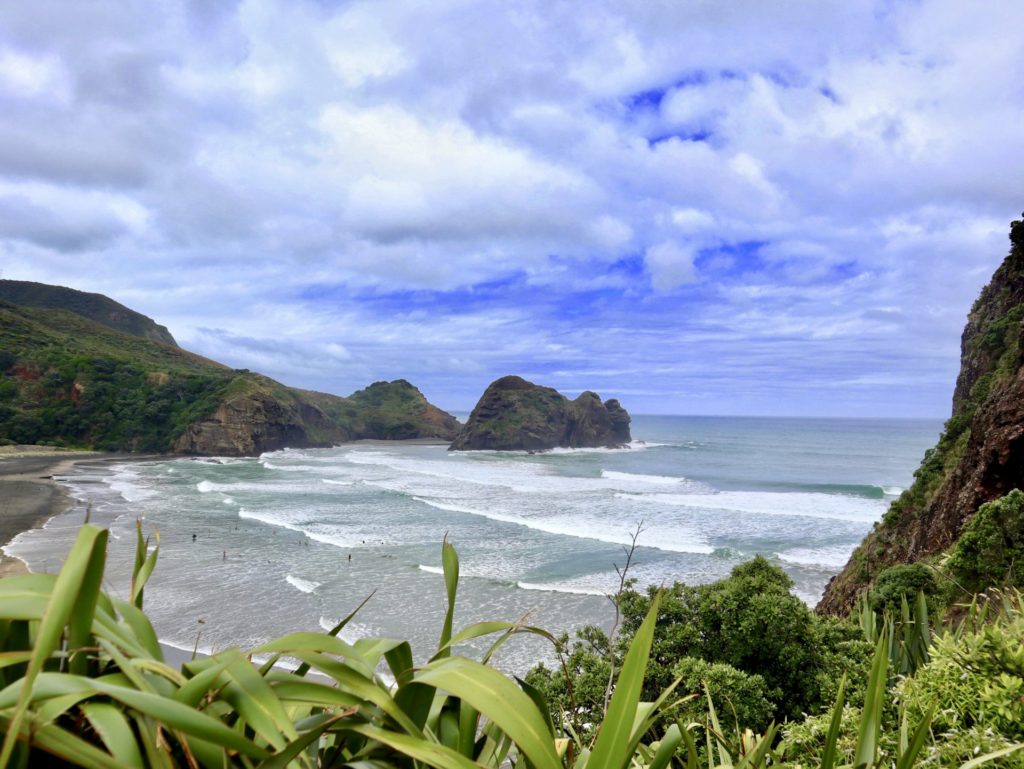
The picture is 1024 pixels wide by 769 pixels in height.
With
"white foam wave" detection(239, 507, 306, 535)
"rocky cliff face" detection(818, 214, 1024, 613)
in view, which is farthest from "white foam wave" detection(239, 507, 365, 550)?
"rocky cliff face" detection(818, 214, 1024, 613)

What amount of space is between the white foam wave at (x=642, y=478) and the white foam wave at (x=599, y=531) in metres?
20.0

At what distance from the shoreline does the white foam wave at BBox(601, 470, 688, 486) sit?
119ft

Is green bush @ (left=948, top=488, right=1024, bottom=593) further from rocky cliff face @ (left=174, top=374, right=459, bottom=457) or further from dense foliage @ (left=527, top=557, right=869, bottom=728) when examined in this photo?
rocky cliff face @ (left=174, top=374, right=459, bottom=457)

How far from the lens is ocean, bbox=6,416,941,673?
16.4m

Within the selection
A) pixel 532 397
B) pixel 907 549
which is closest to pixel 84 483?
pixel 907 549

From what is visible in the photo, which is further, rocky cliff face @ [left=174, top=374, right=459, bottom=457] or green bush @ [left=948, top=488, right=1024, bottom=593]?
rocky cliff face @ [left=174, top=374, right=459, bottom=457]

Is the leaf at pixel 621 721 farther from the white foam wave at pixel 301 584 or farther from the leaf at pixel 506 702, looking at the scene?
the white foam wave at pixel 301 584

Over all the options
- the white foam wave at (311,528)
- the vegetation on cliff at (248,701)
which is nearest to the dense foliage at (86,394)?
the white foam wave at (311,528)

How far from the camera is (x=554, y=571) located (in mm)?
20734

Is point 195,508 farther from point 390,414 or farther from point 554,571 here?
point 390,414

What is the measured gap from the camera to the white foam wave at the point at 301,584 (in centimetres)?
1845

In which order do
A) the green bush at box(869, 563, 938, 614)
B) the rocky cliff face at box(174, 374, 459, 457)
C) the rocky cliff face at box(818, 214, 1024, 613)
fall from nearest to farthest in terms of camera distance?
the green bush at box(869, 563, 938, 614), the rocky cliff face at box(818, 214, 1024, 613), the rocky cliff face at box(174, 374, 459, 457)

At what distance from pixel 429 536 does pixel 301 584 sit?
24.5 feet

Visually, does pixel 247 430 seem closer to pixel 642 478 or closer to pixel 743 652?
pixel 642 478
